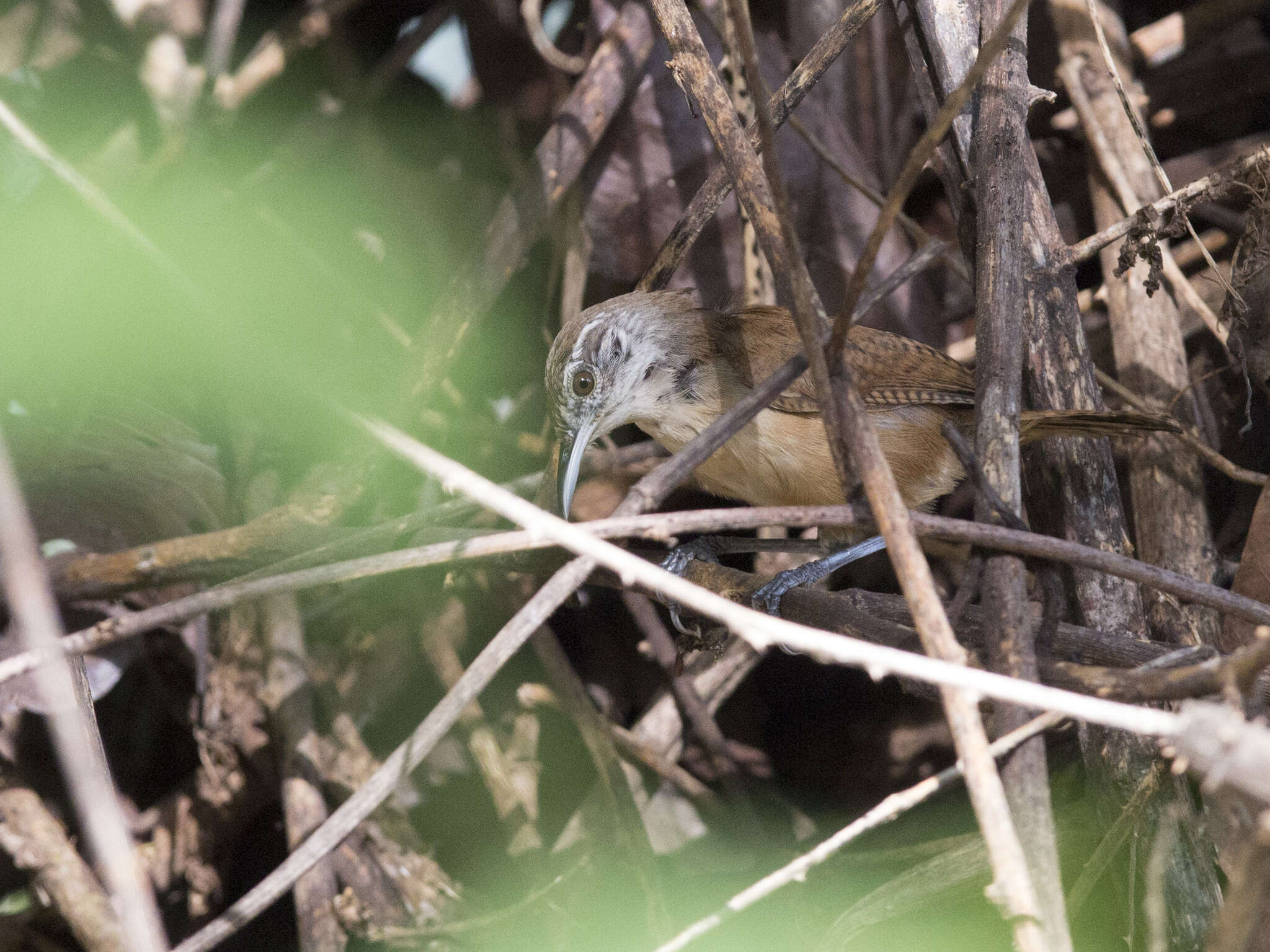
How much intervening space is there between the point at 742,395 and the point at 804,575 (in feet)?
1.74

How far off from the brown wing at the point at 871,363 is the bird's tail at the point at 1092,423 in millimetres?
403

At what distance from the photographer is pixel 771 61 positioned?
3.10 meters

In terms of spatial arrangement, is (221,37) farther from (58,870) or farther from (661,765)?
(661,765)

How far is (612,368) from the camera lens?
2.55m

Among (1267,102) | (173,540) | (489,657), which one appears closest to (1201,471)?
(1267,102)

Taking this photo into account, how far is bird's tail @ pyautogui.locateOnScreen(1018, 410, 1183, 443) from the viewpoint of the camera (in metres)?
1.91

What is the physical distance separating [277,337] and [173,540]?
3.48ft

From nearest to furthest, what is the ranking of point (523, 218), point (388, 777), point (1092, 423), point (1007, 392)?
point (388, 777) < point (1007, 392) < point (1092, 423) < point (523, 218)

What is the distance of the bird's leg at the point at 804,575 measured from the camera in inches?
83.0

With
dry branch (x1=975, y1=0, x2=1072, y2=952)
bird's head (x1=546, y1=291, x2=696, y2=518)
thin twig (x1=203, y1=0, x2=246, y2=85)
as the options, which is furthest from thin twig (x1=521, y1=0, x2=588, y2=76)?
dry branch (x1=975, y1=0, x2=1072, y2=952)

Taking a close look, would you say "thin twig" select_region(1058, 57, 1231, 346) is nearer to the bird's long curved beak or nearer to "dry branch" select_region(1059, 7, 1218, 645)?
"dry branch" select_region(1059, 7, 1218, 645)

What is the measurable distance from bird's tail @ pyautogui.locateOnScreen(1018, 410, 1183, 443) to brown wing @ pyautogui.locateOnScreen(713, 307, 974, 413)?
1.32 feet

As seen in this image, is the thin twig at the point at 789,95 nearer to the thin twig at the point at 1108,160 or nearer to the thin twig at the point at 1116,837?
the thin twig at the point at 1108,160

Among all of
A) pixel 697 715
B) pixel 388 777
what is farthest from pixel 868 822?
pixel 697 715
